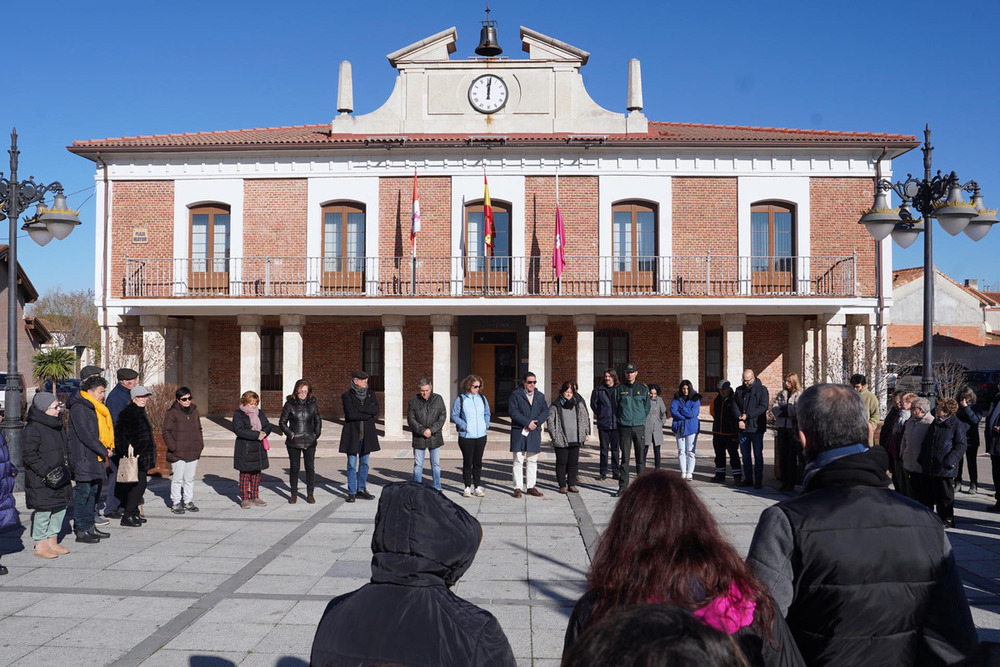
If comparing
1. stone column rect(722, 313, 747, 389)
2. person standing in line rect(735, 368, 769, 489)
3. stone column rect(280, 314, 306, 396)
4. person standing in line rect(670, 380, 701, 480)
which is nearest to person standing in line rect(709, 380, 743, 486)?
person standing in line rect(735, 368, 769, 489)

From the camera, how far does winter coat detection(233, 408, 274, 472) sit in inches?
404

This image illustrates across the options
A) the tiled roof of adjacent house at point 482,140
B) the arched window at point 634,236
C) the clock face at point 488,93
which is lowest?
the arched window at point 634,236

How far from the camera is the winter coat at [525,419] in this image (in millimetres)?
11227

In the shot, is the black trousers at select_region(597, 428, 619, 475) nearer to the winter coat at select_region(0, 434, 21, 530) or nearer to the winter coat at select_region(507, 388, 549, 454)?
the winter coat at select_region(507, 388, 549, 454)

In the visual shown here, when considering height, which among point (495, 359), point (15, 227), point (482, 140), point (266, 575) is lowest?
point (266, 575)

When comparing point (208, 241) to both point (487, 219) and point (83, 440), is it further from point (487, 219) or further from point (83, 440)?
point (83, 440)

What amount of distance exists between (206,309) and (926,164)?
1699cm

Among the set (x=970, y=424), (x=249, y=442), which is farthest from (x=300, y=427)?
(x=970, y=424)

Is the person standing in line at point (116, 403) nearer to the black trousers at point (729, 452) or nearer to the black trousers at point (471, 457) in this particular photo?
the black trousers at point (471, 457)

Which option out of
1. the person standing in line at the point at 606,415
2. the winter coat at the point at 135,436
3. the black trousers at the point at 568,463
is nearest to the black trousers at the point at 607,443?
the person standing in line at the point at 606,415

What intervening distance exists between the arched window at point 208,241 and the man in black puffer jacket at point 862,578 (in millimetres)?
20582

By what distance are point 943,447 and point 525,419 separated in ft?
17.6

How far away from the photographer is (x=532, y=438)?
11234 mm

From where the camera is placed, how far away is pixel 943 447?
28.8 ft
